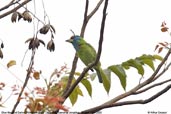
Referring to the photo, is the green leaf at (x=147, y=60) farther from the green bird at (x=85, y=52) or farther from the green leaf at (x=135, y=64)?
the green bird at (x=85, y=52)

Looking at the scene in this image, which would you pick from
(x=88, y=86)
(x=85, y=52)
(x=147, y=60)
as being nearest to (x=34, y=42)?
(x=88, y=86)

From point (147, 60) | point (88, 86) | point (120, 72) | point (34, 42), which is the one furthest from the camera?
point (147, 60)

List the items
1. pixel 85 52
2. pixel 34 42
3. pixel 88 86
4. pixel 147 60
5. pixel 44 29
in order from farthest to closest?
pixel 85 52
pixel 147 60
pixel 88 86
pixel 44 29
pixel 34 42

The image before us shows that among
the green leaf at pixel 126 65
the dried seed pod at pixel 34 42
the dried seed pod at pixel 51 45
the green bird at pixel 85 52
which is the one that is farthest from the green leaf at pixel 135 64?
the green bird at pixel 85 52

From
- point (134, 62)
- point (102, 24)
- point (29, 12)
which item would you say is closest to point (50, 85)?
point (102, 24)

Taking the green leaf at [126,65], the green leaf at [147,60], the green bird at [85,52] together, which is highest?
the green bird at [85,52]

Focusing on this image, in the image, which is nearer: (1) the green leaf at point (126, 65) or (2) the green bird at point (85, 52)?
(1) the green leaf at point (126, 65)

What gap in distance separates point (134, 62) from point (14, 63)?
0.96m

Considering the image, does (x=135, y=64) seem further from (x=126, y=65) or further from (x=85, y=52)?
(x=85, y=52)

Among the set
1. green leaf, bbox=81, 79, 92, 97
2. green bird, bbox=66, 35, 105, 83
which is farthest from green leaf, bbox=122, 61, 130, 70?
green bird, bbox=66, 35, 105, 83

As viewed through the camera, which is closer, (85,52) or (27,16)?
(27,16)

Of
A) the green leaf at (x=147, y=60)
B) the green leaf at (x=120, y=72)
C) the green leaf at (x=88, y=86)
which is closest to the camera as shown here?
the green leaf at (x=120, y=72)

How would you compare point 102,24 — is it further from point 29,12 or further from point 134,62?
point 134,62

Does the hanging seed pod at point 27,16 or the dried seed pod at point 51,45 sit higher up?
the hanging seed pod at point 27,16
